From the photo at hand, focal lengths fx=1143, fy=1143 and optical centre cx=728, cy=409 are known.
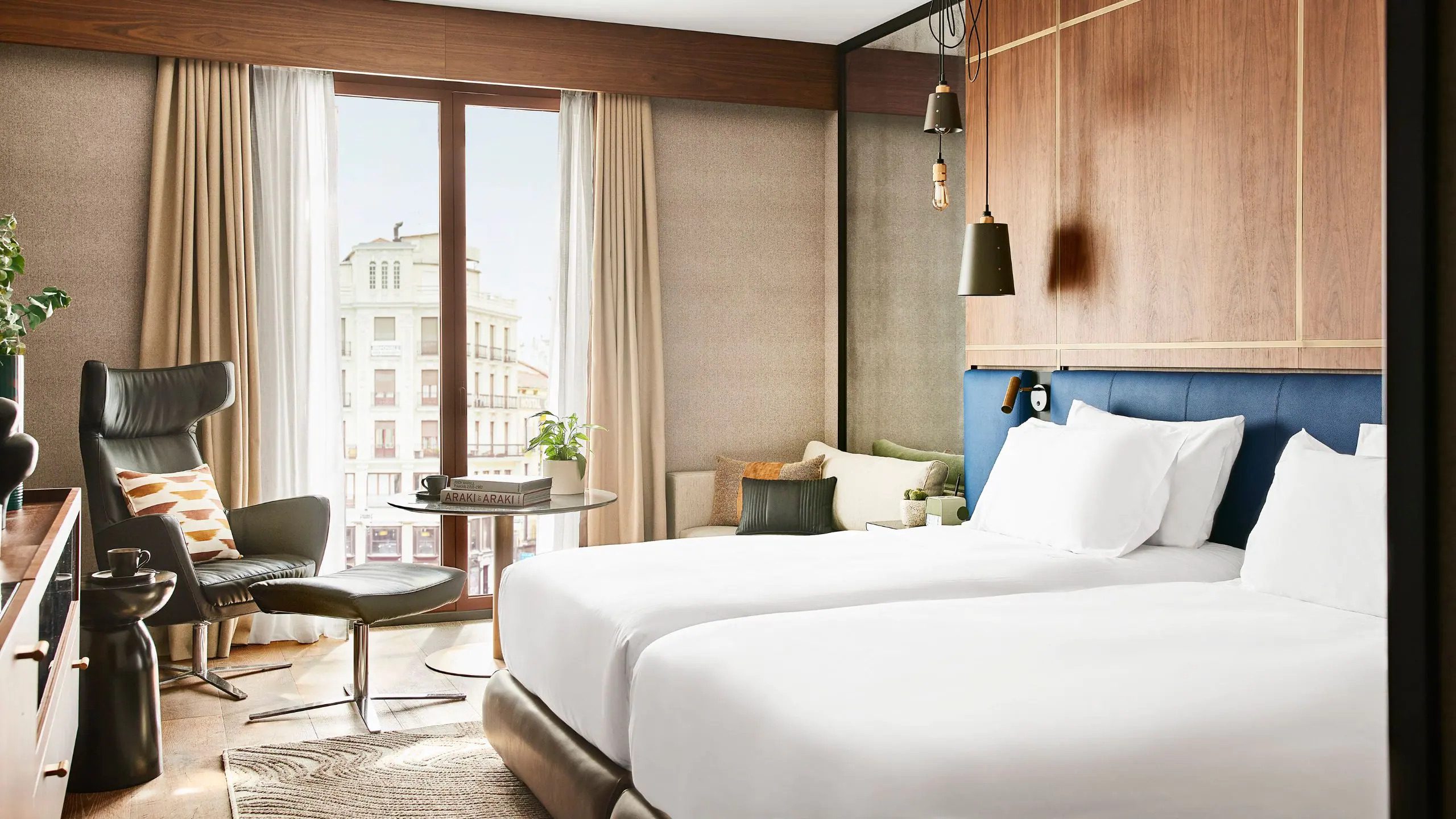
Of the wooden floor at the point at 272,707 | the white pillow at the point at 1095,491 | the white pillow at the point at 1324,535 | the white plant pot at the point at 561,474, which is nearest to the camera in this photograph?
the white pillow at the point at 1324,535

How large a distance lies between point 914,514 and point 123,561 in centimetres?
261

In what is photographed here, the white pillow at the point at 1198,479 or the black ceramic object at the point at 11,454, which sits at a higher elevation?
the black ceramic object at the point at 11,454

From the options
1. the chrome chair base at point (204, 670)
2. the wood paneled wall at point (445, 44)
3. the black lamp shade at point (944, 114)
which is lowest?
the chrome chair base at point (204, 670)

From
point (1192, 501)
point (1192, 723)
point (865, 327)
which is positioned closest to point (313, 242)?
point (865, 327)

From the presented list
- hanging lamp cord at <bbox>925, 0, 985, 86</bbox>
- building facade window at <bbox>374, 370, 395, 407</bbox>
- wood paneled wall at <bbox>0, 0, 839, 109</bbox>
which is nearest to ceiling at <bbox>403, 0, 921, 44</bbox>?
wood paneled wall at <bbox>0, 0, 839, 109</bbox>

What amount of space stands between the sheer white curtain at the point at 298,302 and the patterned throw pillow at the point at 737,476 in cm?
164

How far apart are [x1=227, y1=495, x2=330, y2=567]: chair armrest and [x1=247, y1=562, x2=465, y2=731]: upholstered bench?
1.01 feet

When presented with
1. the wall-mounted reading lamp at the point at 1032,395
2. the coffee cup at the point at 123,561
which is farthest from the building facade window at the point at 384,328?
the wall-mounted reading lamp at the point at 1032,395

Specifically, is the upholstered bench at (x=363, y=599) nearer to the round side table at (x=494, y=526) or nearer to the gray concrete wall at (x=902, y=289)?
the round side table at (x=494, y=526)

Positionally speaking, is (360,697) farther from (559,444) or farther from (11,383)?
(11,383)

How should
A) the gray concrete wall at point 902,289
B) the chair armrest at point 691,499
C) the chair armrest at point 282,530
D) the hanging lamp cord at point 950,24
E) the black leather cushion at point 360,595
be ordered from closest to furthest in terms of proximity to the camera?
1. the black leather cushion at point 360,595
2. the chair armrest at point 282,530
3. the hanging lamp cord at point 950,24
4. the gray concrete wall at point 902,289
5. the chair armrest at point 691,499

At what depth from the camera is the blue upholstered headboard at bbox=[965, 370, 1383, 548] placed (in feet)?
9.48

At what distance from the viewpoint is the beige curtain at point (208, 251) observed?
4422mm

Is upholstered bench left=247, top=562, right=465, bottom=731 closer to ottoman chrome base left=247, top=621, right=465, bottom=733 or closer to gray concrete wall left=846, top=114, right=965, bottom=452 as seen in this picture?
ottoman chrome base left=247, top=621, right=465, bottom=733
